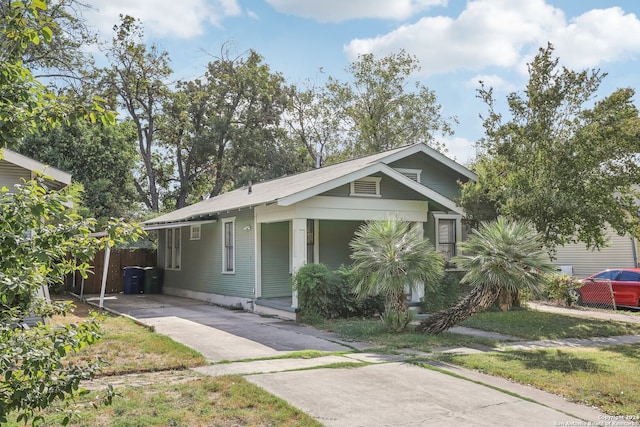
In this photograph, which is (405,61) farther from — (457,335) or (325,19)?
(457,335)

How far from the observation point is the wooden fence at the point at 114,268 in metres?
20.1

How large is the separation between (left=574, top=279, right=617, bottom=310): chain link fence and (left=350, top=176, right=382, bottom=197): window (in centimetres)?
790

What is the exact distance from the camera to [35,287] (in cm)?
290

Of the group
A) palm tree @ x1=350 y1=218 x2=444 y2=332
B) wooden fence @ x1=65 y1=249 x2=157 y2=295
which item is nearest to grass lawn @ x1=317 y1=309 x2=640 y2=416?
palm tree @ x1=350 y1=218 x2=444 y2=332

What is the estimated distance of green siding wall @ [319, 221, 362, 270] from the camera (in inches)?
605

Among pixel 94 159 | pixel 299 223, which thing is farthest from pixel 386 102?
pixel 299 223

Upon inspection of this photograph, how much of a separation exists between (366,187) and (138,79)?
21.8 metres

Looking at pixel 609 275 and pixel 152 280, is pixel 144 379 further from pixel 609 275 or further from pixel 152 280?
pixel 609 275

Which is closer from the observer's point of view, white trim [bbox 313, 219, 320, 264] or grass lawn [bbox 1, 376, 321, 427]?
grass lawn [bbox 1, 376, 321, 427]

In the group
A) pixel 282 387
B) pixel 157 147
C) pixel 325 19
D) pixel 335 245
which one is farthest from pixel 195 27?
pixel 157 147

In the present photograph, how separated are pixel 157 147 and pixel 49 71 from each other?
14.2 metres

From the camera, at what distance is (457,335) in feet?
33.1

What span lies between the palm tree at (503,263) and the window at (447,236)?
745 cm

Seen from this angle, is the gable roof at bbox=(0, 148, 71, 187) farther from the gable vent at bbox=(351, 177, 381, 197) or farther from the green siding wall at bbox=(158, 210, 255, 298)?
the gable vent at bbox=(351, 177, 381, 197)
